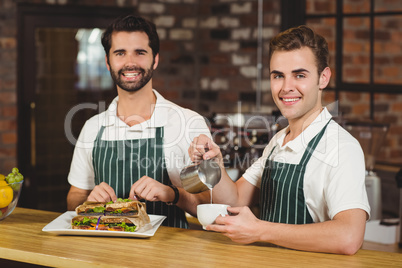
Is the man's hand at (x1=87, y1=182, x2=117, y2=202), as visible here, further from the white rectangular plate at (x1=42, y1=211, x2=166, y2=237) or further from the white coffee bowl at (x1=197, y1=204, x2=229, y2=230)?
the white coffee bowl at (x1=197, y1=204, x2=229, y2=230)

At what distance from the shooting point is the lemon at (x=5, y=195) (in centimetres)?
193

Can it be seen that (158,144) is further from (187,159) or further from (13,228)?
(13,228)

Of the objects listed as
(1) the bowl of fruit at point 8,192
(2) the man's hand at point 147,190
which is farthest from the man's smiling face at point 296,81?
(1) the bowl of fruit at point 8,192

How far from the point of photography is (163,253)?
5.33 feet

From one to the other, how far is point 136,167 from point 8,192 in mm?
535

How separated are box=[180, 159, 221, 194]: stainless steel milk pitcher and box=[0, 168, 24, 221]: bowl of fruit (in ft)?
1.98

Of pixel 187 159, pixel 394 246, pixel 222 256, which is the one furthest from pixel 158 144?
pixel 394 246

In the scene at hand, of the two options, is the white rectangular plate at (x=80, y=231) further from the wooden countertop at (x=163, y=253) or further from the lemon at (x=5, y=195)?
the lemon at (x=5, y=195)

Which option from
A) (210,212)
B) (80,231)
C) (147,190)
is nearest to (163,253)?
(210,212)

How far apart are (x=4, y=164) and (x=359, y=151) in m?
2.95

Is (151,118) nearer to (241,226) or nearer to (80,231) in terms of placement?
(80,231)

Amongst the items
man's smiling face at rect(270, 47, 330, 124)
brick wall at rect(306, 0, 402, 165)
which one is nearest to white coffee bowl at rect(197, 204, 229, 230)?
man's smiling face at rect(270, 47, 330, 124)

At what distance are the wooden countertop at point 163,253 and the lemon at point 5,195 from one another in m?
0.11

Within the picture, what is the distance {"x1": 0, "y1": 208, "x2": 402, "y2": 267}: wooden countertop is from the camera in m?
1.54
